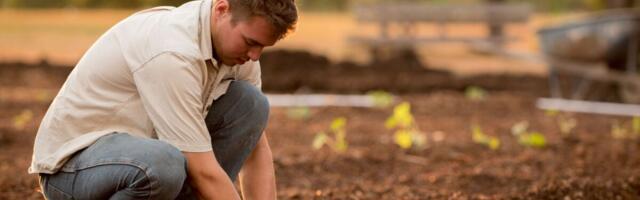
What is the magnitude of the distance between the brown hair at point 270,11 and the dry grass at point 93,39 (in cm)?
1143

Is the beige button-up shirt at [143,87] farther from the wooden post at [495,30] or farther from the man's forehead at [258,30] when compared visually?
the wooden post at [495,30]

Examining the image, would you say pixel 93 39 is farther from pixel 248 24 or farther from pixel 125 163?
pixel 248 24

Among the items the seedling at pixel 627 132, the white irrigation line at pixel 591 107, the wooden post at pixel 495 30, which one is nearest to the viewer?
the seedling at pixel 627 132

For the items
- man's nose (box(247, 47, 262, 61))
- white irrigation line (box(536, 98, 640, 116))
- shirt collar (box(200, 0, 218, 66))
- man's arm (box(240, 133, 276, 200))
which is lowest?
white irrigation line (box(536, 98, 640, 116))

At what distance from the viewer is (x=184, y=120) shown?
8.44 ft

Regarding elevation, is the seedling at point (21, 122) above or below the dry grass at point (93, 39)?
above

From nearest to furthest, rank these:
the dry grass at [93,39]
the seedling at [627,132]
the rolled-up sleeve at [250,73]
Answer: the rolled-up sleeve at [250,73]
the seedling at [627,132]
the dry grass at [93,39]

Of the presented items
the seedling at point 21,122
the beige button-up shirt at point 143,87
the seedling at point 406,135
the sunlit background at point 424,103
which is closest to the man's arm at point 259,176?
the beige button-up shirt at point 143,87

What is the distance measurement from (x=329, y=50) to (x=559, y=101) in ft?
26.3

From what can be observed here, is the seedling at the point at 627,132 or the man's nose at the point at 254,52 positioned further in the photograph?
the seedling at the point at 627,132

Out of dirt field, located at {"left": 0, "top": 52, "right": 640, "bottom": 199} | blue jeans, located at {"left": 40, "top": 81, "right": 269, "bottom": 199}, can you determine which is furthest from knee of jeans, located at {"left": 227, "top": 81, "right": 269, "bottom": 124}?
dirt field, located at {"left": 0, "top": 52, "right": 640, "bottom": 199}

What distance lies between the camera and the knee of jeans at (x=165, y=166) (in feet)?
8.63

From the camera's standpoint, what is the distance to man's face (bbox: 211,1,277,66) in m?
2.60

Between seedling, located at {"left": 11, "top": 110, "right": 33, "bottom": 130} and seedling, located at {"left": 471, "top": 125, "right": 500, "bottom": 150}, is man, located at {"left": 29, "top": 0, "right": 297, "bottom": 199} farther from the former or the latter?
seedling, located at {"left": 11, "top": 110, "right": 33, "bottom": 130}
